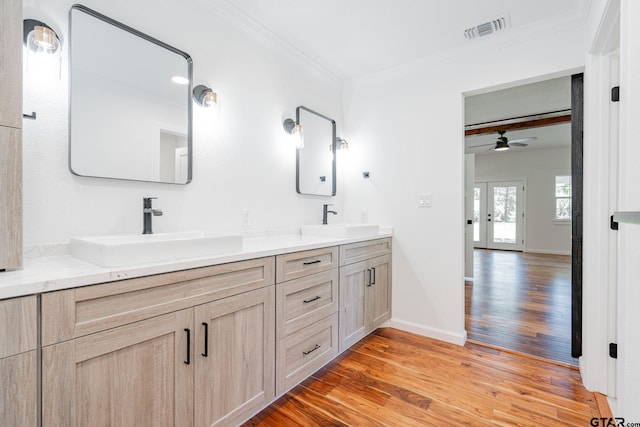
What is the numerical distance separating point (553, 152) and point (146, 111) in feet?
29.1

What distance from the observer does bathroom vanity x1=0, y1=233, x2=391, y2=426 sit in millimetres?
925

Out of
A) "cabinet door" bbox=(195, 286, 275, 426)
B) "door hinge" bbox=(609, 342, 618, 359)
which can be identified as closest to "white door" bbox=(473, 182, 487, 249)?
"door hinge" bbox=(609, 342, 618, 359)

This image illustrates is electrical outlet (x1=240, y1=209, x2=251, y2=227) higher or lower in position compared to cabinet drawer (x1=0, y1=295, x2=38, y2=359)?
higher

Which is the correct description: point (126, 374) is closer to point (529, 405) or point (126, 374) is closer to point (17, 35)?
point (17, 35)

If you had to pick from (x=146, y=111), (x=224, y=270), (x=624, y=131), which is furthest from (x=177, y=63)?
(x=624, y=131)

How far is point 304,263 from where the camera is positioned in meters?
1.90

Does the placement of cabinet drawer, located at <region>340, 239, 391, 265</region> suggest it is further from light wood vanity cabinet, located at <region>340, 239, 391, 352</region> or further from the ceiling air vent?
the ceiling air vent

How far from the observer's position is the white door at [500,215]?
26.3 feet

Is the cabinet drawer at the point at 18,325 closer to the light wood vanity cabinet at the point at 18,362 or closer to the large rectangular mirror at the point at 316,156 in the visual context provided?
the light wood vanity cabinet at the point at 18,362

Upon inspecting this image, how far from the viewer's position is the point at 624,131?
1.10 metres

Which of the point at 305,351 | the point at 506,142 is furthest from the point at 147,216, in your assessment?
the point at 506,142

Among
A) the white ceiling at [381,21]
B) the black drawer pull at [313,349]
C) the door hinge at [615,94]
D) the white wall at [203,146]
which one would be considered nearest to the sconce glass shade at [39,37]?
the white wall at [203,146]

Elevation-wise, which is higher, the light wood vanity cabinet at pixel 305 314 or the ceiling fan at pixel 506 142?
the ceiling fan at pixel 506 142

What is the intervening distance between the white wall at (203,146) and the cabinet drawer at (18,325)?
0.58 metres
